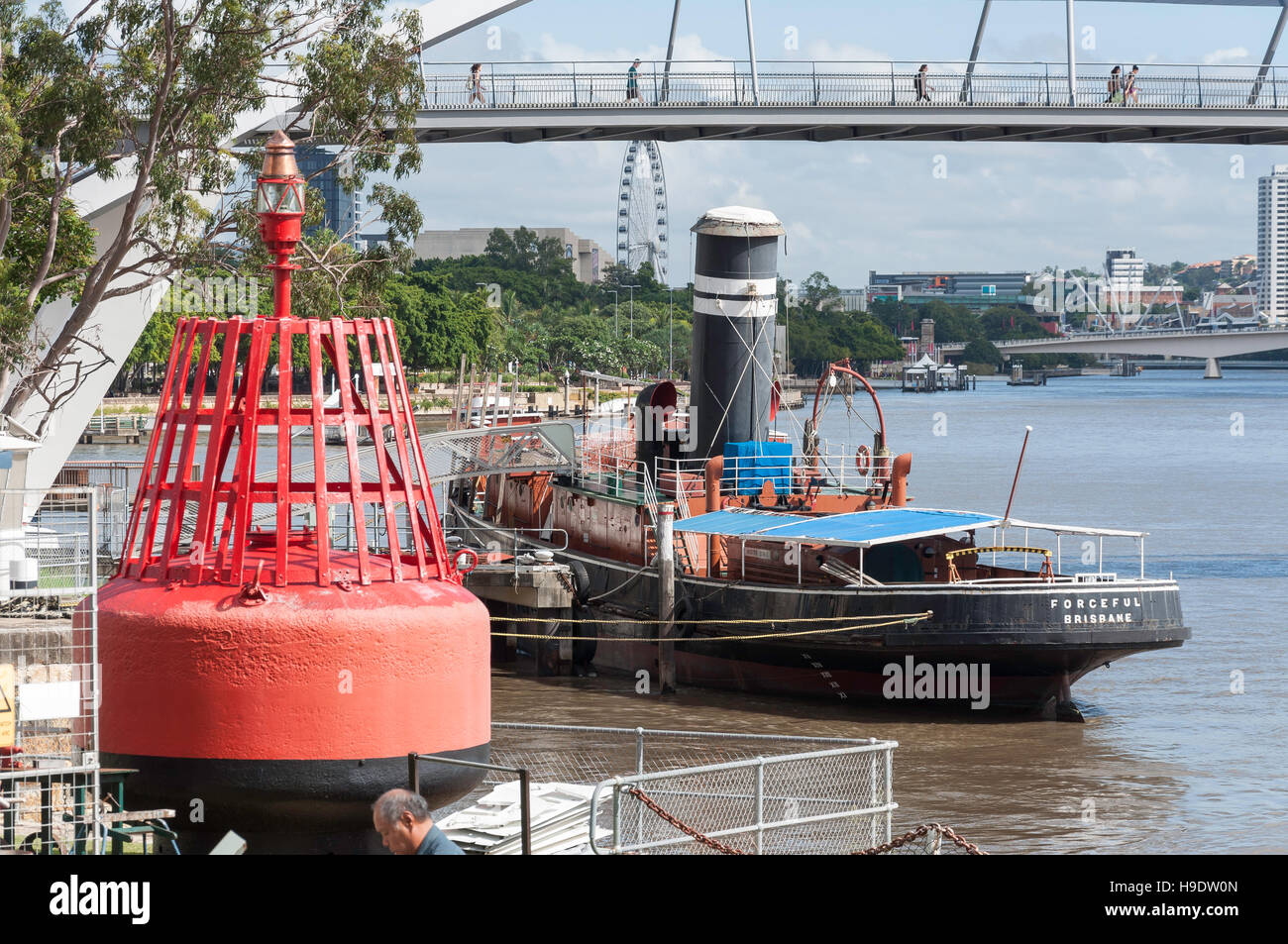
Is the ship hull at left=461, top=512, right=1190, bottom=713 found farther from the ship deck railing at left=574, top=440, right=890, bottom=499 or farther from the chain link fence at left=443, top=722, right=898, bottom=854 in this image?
the ship deck railing at left=574, top=440, right=890, bottom=499

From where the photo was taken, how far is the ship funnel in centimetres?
2958

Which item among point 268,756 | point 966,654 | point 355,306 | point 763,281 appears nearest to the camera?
point 268,756

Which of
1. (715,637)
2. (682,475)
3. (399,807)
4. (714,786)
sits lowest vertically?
(714,786)

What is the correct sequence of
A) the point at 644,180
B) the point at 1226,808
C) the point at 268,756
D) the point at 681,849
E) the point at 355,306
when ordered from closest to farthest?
1. the point at 268,756
2. the point at 681,849
3. the point at 1226,808
4. the point at 355,306
5. the point at 644,180

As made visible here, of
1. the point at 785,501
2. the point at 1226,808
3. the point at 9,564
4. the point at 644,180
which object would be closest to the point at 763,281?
the point at 785,501

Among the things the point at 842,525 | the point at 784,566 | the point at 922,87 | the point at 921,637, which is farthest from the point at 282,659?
the point at 922,87

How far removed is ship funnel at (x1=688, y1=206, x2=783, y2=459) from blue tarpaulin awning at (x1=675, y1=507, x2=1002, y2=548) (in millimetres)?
3497

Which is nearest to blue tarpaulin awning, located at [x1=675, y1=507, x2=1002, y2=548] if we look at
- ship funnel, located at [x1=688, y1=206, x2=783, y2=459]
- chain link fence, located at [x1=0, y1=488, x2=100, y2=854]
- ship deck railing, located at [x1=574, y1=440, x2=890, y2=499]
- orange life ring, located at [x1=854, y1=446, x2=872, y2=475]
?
ship deck railing, located at [x1=574, y1=440, x2=890, y2=499]

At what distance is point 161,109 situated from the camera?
82.5 feet

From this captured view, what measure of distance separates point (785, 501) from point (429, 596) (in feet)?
51.1

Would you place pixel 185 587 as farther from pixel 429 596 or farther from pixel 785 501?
pixel 785 501

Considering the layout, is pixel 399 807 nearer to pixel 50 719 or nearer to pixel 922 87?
pixel 50 719

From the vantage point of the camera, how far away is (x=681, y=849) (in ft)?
43.5

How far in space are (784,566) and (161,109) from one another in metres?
11.3
